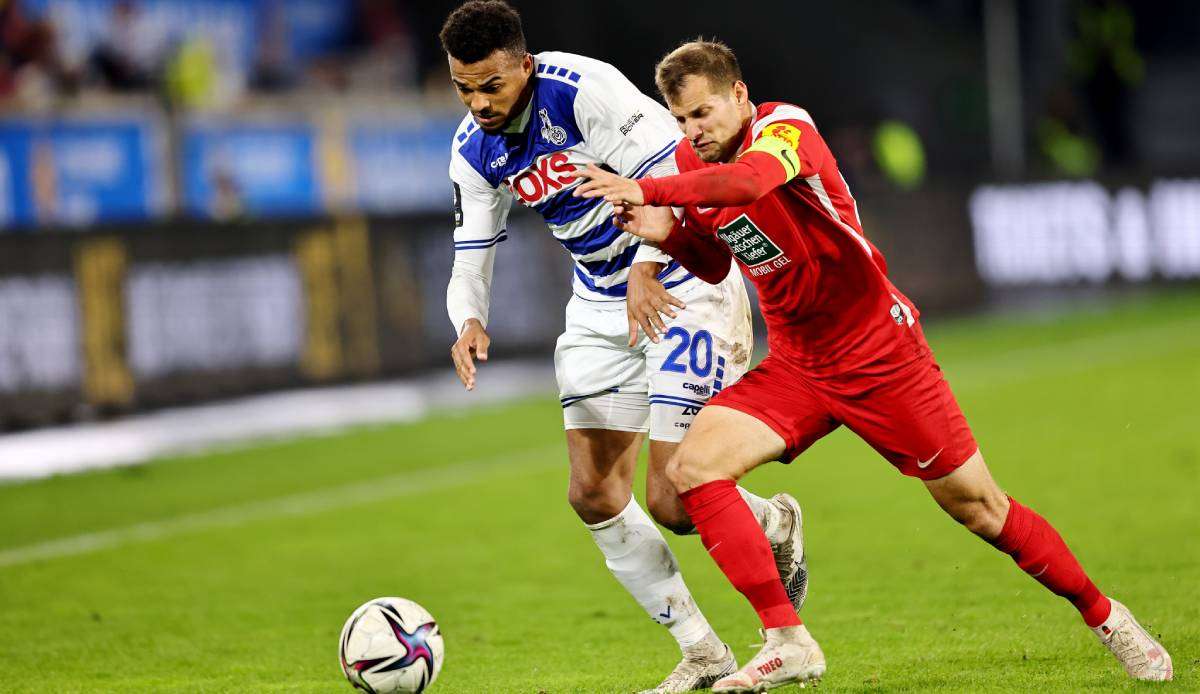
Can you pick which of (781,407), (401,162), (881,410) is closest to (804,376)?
(781,407)

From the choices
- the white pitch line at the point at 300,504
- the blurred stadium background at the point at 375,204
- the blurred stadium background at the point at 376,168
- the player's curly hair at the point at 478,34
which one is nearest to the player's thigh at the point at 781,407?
the player's curly hair at the point at 478,34

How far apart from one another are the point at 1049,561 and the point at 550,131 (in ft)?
6.97

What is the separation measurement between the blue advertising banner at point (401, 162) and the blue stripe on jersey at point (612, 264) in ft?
49.8

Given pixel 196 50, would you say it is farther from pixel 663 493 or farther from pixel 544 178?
pixel 663 493

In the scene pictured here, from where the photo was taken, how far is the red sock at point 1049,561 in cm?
527

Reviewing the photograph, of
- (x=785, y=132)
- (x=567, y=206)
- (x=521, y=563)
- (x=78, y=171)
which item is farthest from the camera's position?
(x=78, y=171)

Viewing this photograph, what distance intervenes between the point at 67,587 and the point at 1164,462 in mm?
6326

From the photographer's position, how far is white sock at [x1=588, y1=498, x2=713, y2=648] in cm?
567

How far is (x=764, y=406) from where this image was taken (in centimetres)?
525

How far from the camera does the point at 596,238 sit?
5.92m

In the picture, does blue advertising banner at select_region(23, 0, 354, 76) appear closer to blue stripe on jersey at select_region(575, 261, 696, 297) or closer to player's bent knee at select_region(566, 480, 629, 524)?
blue stripe on jersey at select_region(575, 261, 696, 297)

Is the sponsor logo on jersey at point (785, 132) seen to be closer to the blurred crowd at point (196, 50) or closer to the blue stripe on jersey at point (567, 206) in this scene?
the blue stripe on jersey at point (567, 206)

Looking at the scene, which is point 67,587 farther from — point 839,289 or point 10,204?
point 10,204

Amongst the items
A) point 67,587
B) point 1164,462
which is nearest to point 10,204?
point 67,587
